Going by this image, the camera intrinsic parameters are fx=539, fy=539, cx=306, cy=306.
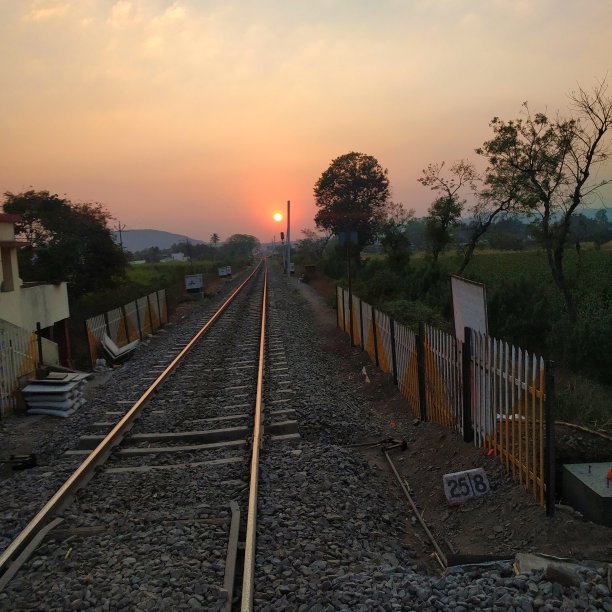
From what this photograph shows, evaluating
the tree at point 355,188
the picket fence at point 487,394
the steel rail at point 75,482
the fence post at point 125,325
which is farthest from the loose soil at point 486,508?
the tree at point 355,188

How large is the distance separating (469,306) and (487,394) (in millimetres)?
1082

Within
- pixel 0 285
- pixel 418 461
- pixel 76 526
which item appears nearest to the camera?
pixel 76 526

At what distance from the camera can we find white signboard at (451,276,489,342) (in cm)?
583

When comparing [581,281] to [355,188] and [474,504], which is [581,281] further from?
[355,188]

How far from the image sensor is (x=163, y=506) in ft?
17.4

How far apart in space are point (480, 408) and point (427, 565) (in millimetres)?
2147

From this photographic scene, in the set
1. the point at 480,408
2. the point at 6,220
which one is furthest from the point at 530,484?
the point at 6,220

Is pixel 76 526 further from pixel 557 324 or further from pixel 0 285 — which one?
pixel 557 324

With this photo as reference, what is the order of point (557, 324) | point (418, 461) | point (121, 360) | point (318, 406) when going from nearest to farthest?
point (418, 461) → point (318, 406) → point (121, 360) → point (557, 324)

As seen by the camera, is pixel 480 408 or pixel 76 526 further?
pixel 480 408

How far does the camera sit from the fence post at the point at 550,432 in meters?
4.54

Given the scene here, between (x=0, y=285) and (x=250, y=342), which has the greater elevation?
(x=0, y=285)

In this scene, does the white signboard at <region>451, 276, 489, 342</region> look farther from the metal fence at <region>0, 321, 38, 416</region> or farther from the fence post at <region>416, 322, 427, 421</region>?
the metal fence at <region>0, 321, 38, 416</region>

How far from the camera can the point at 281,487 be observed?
5664 millimetres
